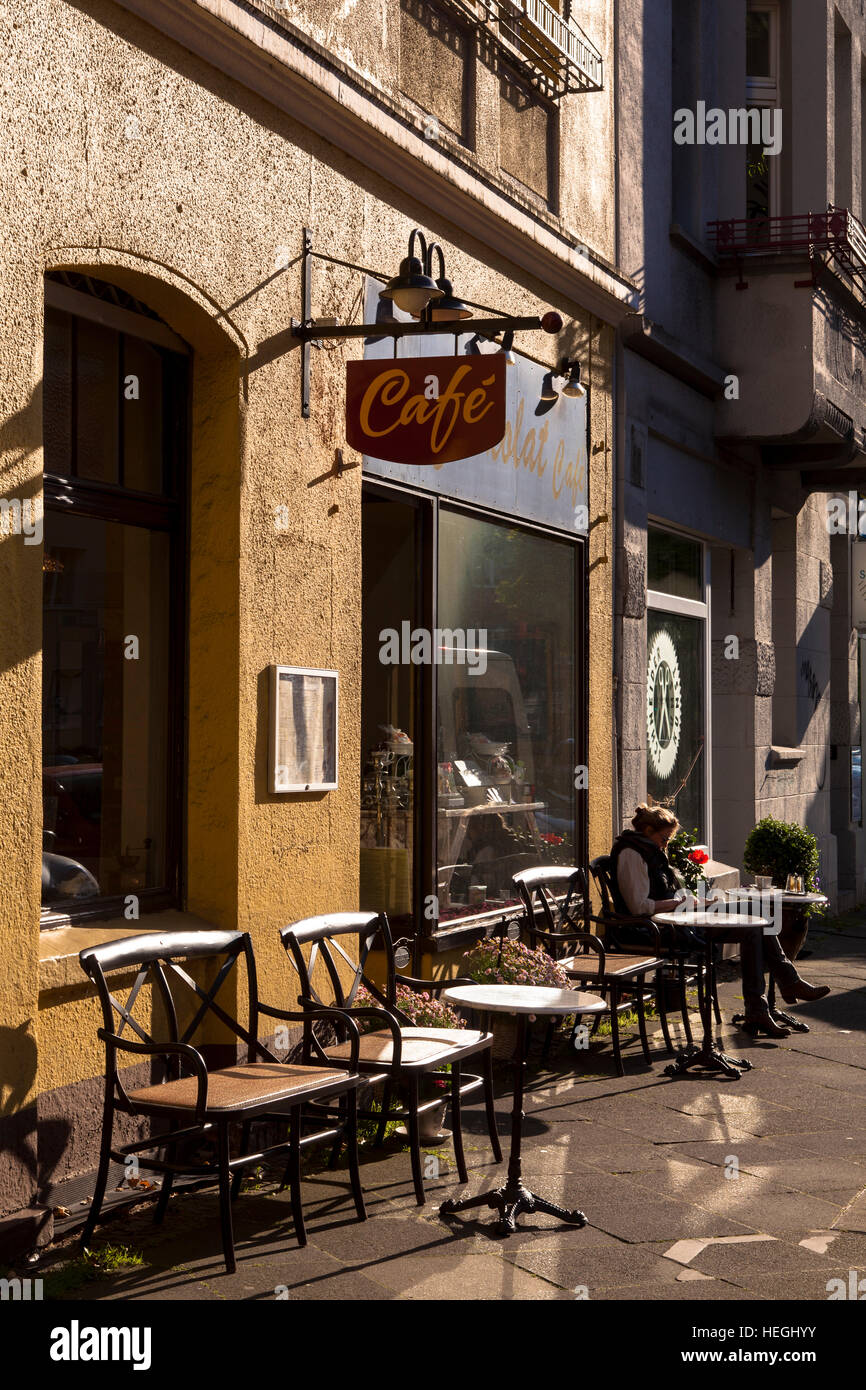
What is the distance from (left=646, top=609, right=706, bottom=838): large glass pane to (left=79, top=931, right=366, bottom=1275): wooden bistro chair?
611 cm

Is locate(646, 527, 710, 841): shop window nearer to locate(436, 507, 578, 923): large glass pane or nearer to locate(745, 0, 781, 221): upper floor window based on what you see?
locate(436, 507, 578, 923): large glass pane

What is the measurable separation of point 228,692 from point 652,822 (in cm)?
336

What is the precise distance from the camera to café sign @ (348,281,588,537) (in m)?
5.86

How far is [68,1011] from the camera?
501 centimetres

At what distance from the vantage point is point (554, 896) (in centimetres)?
930

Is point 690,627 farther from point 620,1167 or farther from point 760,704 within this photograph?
point 620,1167

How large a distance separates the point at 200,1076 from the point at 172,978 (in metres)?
1.23

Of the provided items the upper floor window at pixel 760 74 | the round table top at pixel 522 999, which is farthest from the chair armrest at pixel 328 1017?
the upper floor window at pixel 760 74

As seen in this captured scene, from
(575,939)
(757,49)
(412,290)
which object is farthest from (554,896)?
(757,49)
